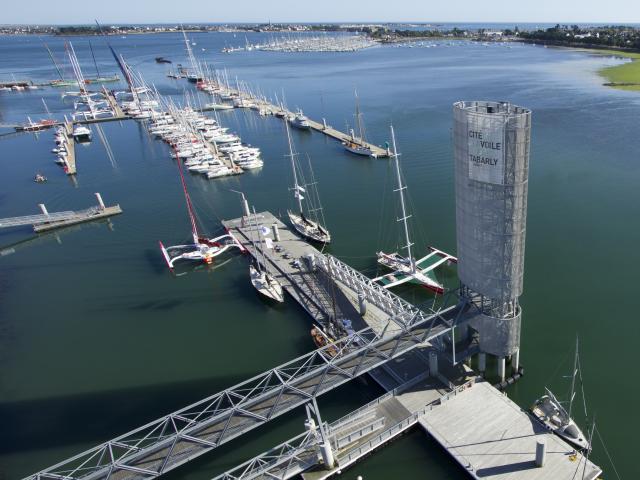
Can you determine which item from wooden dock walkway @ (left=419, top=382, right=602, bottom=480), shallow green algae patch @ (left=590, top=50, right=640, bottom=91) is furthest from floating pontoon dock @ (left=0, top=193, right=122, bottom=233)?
shallow green algae patch @ (left=590, top=50, right=640, bottom=91)

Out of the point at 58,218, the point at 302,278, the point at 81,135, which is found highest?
the point at 81,135

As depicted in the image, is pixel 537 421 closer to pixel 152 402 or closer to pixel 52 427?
pixel 152 402

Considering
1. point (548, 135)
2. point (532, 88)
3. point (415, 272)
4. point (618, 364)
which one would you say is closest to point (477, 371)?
point (618, 364)

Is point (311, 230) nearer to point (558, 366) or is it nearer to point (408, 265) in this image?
point (408, 265)

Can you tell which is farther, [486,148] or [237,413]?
[486,148]

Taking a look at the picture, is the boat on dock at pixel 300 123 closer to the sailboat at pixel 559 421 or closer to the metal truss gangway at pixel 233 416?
the metal truss gangway at pixel 233 416

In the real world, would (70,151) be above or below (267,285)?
above

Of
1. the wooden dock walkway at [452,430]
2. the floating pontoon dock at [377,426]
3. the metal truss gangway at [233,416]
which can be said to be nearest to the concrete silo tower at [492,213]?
the floating pontoon dock at [377,426]

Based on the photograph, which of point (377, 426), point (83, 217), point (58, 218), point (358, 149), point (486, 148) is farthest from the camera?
point (358, 149)

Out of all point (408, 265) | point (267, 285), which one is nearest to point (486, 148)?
point (408, 265)
